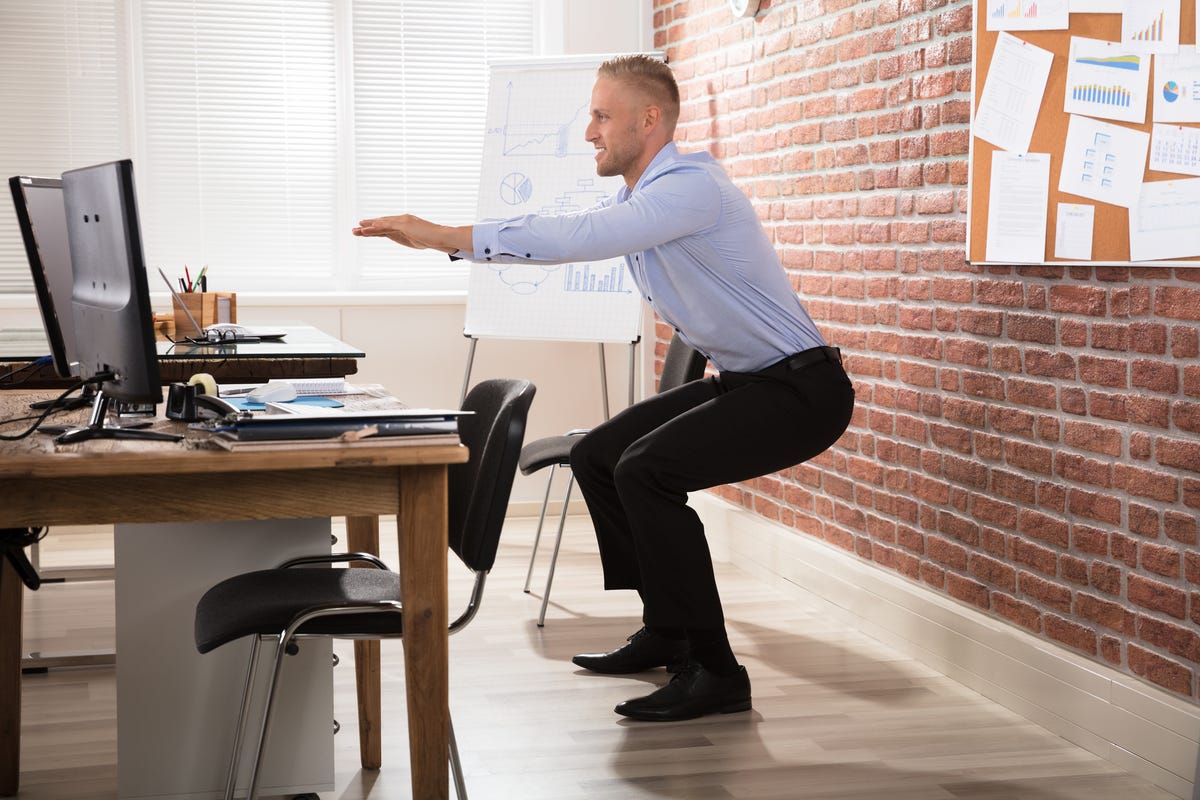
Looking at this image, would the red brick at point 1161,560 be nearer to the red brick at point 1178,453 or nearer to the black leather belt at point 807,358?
the red brick at point 1178,453

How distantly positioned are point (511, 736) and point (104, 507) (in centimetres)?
126

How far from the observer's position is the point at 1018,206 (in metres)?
2.79

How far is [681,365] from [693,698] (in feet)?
3.50

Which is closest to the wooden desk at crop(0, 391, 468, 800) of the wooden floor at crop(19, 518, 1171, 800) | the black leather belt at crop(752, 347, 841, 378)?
the wooden floor at crop(19, 518, 1171, 800)

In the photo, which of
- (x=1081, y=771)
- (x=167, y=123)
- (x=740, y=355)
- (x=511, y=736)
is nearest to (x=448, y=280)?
(x=167, y=123)

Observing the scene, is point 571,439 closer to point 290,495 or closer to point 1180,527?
point 1180,527

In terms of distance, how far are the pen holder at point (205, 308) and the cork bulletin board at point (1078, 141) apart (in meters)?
2.20

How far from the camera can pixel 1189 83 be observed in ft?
7.69

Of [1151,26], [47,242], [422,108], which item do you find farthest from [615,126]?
[422,108]

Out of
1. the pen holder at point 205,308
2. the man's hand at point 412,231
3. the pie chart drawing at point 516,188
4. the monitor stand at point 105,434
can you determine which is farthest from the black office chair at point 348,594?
the pie chart drawing at point 516,188

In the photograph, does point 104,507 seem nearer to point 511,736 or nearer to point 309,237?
point 511,736

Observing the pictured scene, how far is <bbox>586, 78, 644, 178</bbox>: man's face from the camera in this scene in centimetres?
307

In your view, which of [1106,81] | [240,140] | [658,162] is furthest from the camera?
[240,140]

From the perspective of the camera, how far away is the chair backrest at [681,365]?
3.51 metres
